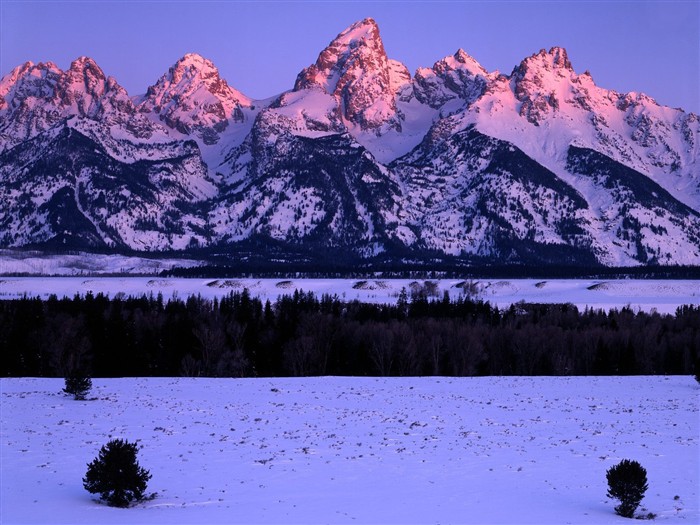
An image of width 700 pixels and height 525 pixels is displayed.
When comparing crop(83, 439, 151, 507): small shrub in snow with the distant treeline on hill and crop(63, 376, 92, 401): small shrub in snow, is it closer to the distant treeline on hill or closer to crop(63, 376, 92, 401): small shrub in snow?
crop(63, 376, 92, 401): small shrub in snow

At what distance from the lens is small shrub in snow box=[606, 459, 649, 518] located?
97.9ft

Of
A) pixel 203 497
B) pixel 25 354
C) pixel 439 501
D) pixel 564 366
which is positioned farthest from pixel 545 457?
pixel 25 354

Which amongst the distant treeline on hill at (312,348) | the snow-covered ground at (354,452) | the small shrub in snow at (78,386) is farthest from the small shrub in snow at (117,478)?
the distant treeline on hill at (312,348)

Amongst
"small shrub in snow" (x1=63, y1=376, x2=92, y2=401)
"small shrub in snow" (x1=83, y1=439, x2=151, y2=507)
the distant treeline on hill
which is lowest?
the distant treeline on hill

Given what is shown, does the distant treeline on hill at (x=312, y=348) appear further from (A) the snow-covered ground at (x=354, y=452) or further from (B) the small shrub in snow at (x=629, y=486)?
(B) the small shrub in snow at (x=629, y=486)

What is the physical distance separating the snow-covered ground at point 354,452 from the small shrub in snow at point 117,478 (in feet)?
2.10

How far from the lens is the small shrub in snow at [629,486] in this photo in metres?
29.8

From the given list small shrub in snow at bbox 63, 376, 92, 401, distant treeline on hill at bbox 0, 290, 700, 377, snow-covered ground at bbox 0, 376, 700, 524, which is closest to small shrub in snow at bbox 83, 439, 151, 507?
snow-covered ground at bbox 0, 376, 700, 524

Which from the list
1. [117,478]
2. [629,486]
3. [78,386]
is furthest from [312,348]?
[629,486]

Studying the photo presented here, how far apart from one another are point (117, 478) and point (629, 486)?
17.8 m

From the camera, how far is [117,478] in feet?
99.1

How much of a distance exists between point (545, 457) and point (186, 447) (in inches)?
638

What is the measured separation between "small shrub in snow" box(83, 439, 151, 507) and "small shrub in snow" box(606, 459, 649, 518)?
16.4 metres

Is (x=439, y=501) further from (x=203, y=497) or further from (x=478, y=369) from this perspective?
(x=478, y=369)
